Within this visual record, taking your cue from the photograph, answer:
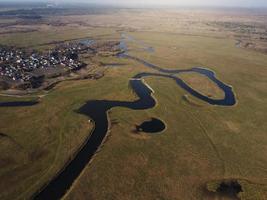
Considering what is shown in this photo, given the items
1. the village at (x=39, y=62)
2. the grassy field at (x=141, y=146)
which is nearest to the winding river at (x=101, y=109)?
the grassy field at (x=141, y=146)

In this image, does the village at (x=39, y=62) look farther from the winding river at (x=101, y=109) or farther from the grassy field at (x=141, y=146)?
the winding river at (x=101, y=109)

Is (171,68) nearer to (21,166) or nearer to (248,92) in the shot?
(248,92)

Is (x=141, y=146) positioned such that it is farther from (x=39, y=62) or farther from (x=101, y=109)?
(x=39, y=62)

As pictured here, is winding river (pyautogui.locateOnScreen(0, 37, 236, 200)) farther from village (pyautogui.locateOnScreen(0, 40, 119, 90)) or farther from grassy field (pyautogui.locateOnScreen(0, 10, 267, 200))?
village (pyautogui.locateOnScreen(0, 40, 119, 90))

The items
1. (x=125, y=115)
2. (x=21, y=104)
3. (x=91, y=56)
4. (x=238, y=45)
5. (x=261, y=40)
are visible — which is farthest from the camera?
(x=261, y=40)

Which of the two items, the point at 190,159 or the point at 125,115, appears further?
the point at 125,115

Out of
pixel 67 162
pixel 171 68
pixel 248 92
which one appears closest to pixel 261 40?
pixel 171 68

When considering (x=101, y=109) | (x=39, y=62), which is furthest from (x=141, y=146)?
(x=39, y=62)
